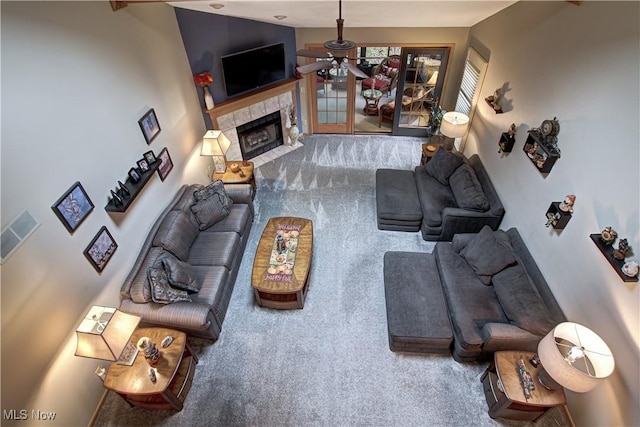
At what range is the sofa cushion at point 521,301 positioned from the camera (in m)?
2.76

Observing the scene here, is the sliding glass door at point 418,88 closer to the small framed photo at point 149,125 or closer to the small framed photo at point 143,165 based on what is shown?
the small framed photo at point 149,125

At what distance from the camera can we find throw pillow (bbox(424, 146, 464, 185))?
181 inches

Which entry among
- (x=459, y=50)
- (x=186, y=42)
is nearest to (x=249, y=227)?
(x=186, y=42)

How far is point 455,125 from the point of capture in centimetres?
474

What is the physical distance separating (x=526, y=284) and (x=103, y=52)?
4.52 meters

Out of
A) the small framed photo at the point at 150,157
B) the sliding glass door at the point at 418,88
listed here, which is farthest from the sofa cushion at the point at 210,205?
the sliding glass door at the point at 418,88

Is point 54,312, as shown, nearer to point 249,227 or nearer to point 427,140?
point 249,227

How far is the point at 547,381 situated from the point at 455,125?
3461 millimetres

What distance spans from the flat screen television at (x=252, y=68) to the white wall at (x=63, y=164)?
4.40ft

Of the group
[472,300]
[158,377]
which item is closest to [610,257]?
[472,300]

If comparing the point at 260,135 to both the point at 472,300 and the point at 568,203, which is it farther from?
the point at 568,203

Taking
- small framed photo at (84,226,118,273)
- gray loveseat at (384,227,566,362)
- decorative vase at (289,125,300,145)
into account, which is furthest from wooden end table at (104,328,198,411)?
decorative vase at (289,125,300,145)

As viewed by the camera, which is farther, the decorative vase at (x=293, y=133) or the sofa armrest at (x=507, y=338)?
the decorative vase at (x=293, y=133)

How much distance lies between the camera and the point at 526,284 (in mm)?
2990
